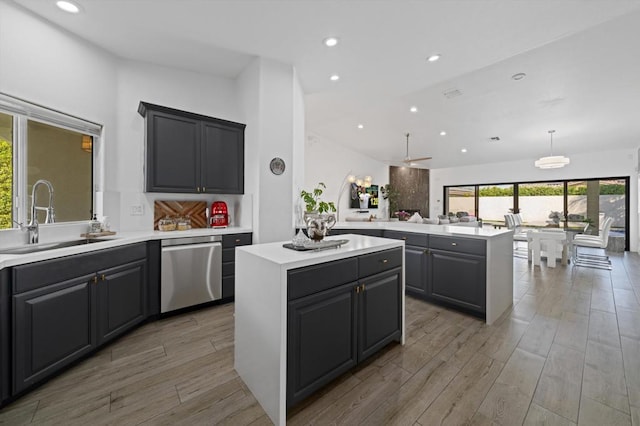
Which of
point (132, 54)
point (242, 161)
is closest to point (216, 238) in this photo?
point (242, 161)

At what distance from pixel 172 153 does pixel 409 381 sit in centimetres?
319

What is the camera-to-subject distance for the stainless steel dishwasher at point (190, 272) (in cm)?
272

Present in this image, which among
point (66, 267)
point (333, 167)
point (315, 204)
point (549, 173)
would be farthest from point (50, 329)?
point (549, 173)

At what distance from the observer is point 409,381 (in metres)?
1.79

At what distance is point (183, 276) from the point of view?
9.19ft

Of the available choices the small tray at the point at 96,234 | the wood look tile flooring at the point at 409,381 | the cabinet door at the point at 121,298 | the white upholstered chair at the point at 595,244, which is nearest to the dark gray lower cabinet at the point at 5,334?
the wood look tile flooring at the point at 409,381

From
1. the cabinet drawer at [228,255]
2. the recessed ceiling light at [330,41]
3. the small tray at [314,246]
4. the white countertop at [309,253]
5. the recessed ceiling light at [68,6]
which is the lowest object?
the cabinet drawer at [228,255]

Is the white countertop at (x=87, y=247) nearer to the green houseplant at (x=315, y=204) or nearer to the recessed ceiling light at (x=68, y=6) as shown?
the green houseplant at (x=315, y=204)

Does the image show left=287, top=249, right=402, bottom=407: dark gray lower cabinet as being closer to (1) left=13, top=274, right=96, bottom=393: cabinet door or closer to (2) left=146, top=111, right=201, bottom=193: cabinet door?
(1) left=13, top=274, right=96, bottom=393: cabinet door

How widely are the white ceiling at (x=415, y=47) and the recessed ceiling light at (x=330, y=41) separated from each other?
0.07m

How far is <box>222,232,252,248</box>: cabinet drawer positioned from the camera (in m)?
3.05

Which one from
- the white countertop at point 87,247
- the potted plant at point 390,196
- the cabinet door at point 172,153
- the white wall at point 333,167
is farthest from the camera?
the potted plant at point 390,196

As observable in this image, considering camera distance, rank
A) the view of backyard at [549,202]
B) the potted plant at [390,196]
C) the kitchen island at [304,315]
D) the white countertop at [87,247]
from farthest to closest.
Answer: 1. the potted plant at [390,196]
2. the view of backyard at [549,202]
3. the white countertop at [87,247]
4. the kitchen island at [304,315]

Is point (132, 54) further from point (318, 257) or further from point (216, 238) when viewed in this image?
point (318, 257)
